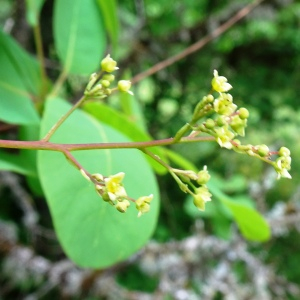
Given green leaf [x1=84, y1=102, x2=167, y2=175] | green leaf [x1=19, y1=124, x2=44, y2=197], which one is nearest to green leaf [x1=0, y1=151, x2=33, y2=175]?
green leaf [x1=19, y1=124, x2=44, y2=197]

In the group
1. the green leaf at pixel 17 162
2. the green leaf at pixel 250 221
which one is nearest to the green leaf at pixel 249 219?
the green leaf at pixel 250 221

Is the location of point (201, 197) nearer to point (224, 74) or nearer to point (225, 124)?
point (225, 124)

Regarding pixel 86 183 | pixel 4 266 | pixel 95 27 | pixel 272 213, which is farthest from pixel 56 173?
pixel 272 213

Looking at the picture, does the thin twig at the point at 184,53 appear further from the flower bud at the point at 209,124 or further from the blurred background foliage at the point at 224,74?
the flower bud at the point at 209,124

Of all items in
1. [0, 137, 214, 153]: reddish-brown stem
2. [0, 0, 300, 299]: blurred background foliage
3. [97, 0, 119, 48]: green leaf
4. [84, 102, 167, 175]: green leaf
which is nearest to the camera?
[0, 137, 214, 153]: reddish-brown stem

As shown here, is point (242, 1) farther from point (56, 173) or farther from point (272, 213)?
point (56, 173)

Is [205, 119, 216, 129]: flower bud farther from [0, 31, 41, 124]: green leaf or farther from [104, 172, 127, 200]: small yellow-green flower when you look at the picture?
[0, 31, 41, 124]: green leaf
